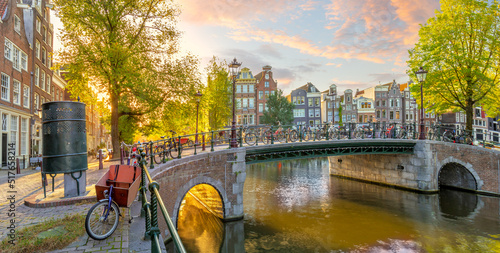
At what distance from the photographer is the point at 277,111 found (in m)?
45.3

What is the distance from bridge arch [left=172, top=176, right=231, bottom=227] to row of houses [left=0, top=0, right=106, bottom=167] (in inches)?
492

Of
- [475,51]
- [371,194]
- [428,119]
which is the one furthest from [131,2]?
[428,119]

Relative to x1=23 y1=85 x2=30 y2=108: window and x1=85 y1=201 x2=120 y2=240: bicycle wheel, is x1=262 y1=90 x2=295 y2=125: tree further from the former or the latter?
x1=85 y1=201 x2=120 y2=240: bicycle wheel

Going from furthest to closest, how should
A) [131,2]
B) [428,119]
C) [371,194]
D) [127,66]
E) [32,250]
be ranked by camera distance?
[428,119] → [371,194] → [131,2] → [127,66] → [32,250]

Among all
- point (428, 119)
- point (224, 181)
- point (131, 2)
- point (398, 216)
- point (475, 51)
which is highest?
point (131, 2)

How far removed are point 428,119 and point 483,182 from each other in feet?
133

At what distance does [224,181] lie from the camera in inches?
591

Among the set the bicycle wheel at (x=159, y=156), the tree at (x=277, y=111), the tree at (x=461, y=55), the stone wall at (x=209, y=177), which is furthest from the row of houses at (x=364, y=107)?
the bicycle wheel at (x=159, y=156)

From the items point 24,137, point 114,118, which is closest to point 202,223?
point 114,118

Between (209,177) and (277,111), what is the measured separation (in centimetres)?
3207

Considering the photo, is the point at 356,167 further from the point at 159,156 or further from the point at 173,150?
the point at 159,156

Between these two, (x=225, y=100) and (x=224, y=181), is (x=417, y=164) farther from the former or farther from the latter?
(x=225, y=100)

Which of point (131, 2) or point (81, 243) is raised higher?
point (131, 2)

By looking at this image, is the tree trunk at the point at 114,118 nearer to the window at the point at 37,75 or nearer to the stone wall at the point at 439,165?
the window at the point at 37,75
